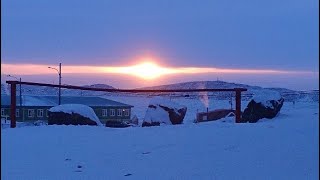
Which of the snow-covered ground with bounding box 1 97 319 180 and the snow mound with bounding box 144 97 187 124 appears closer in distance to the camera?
the snow-covered ground with bounding box 1 97 319 180

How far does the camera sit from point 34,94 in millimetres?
62375

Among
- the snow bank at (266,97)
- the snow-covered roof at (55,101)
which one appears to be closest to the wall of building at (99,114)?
the snow-covered roof at (55,101)

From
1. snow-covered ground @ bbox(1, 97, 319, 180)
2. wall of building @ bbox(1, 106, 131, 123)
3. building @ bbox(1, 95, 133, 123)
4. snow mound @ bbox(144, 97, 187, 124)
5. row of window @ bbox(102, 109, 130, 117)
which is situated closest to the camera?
snow-covered ground @ bbox(1, 97, 319, 180)

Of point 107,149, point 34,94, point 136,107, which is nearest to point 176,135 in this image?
point 107,149

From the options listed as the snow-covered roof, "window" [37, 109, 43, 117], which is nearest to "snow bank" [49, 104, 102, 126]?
the snow-covered roof

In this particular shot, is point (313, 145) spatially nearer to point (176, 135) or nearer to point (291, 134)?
point (291, 134)

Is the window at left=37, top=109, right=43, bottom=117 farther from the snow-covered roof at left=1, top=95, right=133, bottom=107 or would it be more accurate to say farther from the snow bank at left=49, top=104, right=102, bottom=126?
the snow bank at left=49, top=104, right=102, bottom=126

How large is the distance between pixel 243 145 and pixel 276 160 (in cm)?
92

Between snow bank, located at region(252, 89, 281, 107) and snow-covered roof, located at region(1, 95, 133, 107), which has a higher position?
snow bank, located at region(252, 89, 281, 107)

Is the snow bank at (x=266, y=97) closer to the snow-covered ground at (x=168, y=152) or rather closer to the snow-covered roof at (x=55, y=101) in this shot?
the snow-covered ground at (x=168, y=152)

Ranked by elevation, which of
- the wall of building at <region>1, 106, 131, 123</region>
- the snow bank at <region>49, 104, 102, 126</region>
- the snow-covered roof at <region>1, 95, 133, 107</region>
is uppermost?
the snow bank at <region>49, 104, 102, 126</region>

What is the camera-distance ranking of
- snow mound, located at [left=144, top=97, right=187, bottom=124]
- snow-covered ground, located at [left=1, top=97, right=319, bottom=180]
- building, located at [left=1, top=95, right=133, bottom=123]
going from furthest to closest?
1. building, located at [left=1, top=95, right=133, bottom=123]
2. snow mound, located at [left=144, top=97, right=187, bottom=124]
3. snow-covered ground, located at [left=1, top=97, right=319, bottom=180]

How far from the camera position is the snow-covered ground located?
607 centimetres

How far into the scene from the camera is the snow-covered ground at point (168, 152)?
19.9 feet
